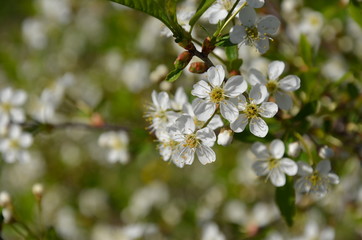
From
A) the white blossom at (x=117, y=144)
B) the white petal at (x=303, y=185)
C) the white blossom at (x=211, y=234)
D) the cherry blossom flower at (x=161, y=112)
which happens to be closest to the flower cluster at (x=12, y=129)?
the white blossom at (x=117, y=144)

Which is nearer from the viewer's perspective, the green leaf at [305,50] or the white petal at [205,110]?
the white petal at [205,110]

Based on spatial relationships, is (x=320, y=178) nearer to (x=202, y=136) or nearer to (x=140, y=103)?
(x=202, y=136)

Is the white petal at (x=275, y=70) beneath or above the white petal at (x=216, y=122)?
above

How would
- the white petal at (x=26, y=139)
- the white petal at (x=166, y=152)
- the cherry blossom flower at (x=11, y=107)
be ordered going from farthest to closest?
the cherry blossom flower at (x=11, y=107)
the white petal at (x=26, y=139)
the white petal at (x=166, y=152)

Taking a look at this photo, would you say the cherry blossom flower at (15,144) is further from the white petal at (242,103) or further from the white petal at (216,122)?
the white petal at (242,103)

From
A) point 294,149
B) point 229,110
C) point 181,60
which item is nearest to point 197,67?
point 181,60

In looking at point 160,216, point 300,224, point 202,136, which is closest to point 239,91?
point 202,136
